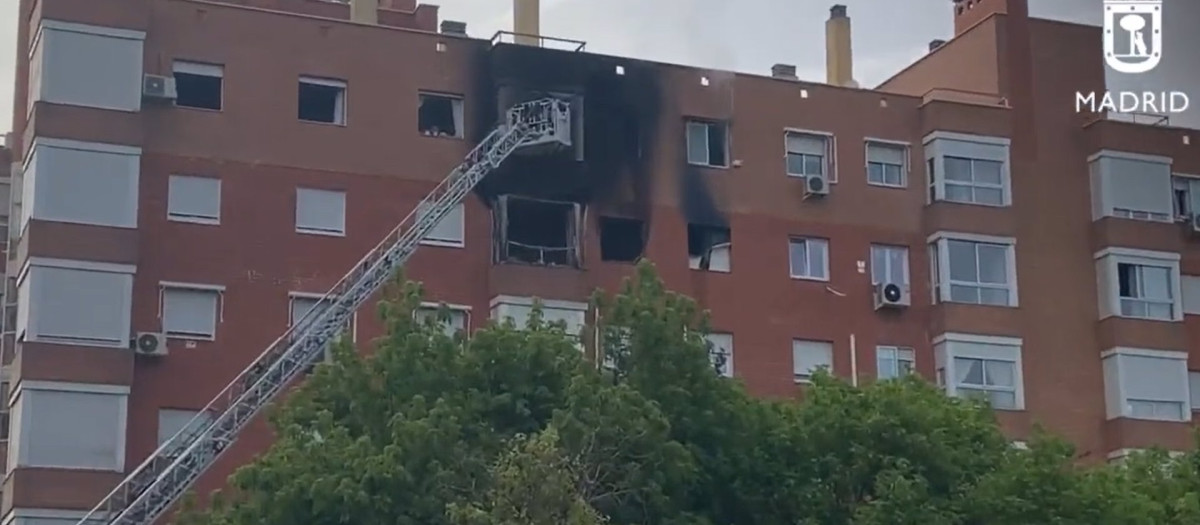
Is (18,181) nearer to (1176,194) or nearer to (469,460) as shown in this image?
(469,460)

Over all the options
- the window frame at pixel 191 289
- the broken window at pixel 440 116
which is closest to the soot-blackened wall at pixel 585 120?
the broken window at pixel 440 116

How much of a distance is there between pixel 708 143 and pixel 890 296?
5669 millimetres

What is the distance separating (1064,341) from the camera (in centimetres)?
5134

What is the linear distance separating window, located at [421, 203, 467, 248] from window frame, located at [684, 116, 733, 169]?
5828 millimetres

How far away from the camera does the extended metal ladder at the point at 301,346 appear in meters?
39.2

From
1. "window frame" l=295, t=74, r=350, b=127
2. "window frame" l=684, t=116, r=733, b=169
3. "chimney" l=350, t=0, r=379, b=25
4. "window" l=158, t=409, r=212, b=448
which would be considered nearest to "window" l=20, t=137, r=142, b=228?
"window" l=158, t=409, r=212, b=448

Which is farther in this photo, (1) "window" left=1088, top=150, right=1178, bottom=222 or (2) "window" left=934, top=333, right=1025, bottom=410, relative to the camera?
(1) "window" left=1088, top=150, right=1178, bottom=222

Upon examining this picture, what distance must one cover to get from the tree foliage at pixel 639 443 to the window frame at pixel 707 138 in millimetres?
13382

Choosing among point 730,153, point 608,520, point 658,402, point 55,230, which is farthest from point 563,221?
point 608,520

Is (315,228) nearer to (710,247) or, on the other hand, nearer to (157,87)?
(157,87)

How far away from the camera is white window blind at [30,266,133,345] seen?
139 feet

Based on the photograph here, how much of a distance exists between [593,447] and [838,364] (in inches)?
767

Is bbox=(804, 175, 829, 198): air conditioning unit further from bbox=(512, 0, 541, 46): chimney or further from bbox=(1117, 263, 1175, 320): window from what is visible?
bbox=(1117, 263, 1175, 320): window

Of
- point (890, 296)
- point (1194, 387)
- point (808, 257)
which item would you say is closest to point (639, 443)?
point (808, 257)
